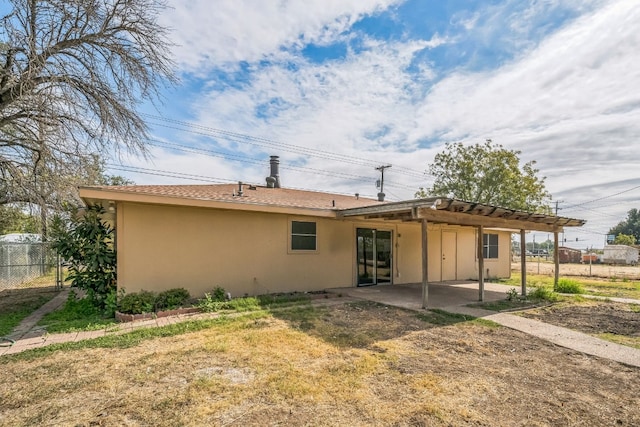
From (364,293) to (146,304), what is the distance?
5653 mm

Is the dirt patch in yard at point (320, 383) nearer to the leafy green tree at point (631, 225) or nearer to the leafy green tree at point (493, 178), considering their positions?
the leafy green tree at point (493, 178)

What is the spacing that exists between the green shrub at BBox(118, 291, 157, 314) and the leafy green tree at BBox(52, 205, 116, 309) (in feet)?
1.64

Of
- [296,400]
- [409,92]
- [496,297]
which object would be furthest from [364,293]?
[409,92]

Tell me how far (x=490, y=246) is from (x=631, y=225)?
3565 inches

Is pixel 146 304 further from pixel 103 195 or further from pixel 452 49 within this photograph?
pixel 452 49

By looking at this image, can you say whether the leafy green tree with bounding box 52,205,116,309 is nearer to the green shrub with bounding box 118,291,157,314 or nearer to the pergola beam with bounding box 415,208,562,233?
Answer: the green shrub with bounding box 118,291,157,314

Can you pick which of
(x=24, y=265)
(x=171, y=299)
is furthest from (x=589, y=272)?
(x=24, y=265)

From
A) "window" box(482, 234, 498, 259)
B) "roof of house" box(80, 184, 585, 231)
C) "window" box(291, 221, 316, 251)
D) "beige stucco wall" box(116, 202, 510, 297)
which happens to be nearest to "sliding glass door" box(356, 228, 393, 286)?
"beige stucco wall" box(116, 202, 510, 297)

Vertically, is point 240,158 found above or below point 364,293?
above

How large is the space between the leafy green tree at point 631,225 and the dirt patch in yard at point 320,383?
97773 mm

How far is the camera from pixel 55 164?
735 centimetres

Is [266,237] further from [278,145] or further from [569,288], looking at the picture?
[278,145]

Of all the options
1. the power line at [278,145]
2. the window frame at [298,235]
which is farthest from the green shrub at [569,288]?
the power line at [278,145]

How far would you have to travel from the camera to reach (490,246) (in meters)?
15.7
